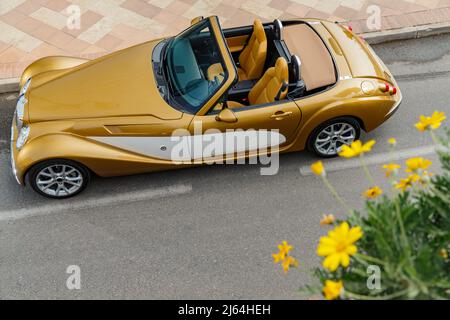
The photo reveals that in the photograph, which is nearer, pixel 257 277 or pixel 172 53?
pixel 257 277

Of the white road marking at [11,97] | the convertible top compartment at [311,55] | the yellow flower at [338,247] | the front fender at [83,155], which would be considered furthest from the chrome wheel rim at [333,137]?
the white road marking at [11,97]

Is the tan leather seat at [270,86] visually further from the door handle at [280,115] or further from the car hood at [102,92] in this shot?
the car hood at [102,92]

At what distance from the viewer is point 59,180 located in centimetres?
527

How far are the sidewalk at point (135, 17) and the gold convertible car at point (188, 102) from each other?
1.81m

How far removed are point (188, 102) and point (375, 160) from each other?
2.31 m

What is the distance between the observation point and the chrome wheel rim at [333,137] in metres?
5.56

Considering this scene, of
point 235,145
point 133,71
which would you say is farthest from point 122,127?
point 235,145

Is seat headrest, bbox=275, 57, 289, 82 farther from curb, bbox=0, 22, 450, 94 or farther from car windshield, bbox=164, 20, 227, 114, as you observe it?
curb, bbox=0, 22, 450, 94

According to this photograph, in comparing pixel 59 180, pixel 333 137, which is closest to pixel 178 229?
pixel 59 180

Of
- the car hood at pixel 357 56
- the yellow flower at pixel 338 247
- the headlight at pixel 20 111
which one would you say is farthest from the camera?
the car hood at pixel 357 56

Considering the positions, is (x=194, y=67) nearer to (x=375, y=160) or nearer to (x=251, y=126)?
(x=251, y=126)

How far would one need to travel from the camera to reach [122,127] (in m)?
5.09
